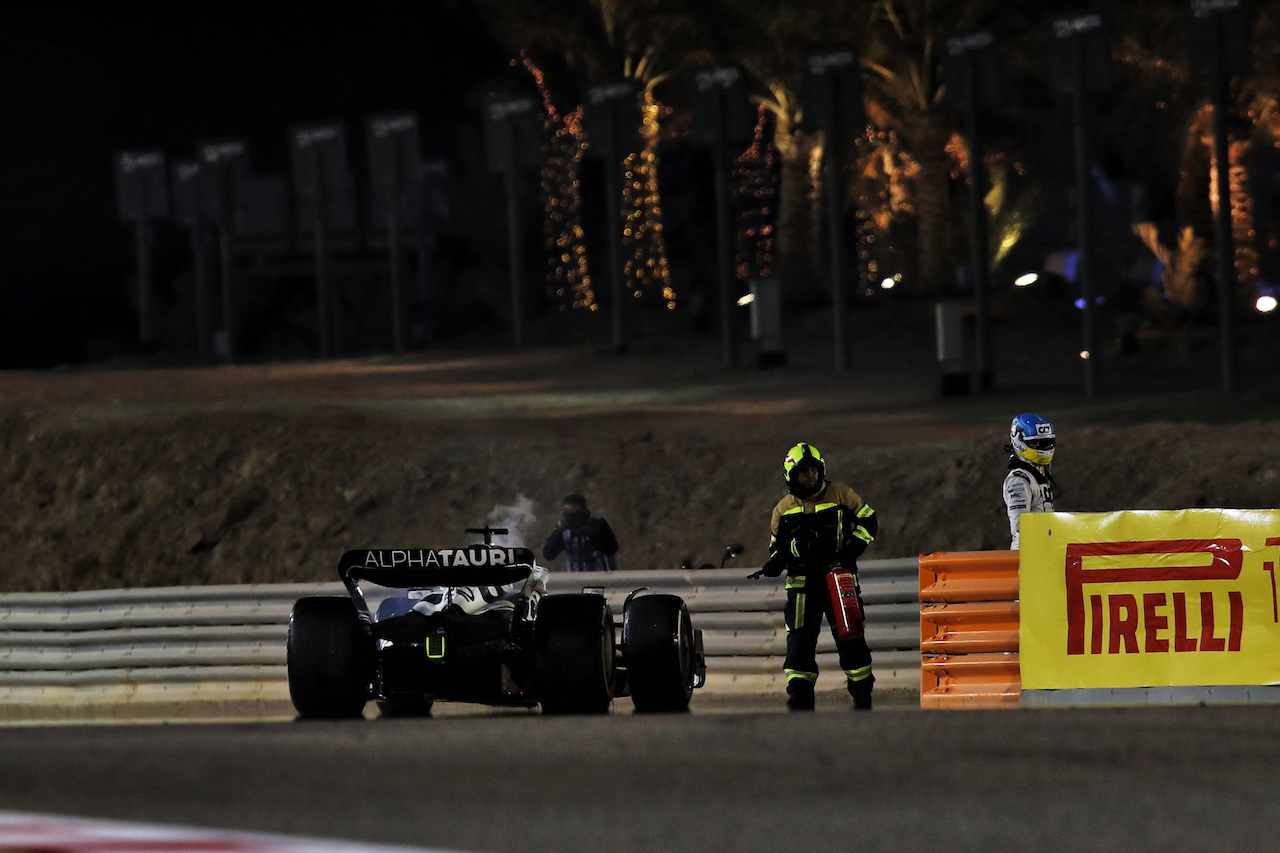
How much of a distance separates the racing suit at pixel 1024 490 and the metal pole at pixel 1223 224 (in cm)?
1350

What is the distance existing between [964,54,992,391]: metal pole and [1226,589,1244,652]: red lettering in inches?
663

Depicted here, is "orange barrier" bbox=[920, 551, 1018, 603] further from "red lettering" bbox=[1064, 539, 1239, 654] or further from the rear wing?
the rear wing

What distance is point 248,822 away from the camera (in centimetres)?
661

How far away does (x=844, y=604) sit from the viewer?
1118 cm

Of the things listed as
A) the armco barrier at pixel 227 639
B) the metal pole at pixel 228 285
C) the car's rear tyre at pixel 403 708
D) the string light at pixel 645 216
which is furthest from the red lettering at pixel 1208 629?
the metal pole at pixel 228 285

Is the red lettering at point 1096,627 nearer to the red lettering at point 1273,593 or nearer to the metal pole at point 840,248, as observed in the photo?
the red lettering at point 1273,593

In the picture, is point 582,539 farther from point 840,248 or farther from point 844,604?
point 840,248

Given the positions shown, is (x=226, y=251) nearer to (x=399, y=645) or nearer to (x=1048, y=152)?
(x=1048, y=152)

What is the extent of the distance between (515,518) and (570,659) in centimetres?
1027

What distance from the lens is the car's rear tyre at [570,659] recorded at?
10367 mm

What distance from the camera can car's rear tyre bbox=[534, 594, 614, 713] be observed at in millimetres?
10367

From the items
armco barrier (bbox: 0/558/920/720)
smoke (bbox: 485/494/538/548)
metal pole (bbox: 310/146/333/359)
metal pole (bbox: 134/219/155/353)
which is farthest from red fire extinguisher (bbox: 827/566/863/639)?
metal pole (bbox: 134/219/155/353)

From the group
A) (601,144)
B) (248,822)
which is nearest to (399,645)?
(248,822)

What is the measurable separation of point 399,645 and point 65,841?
4171 millimetres
